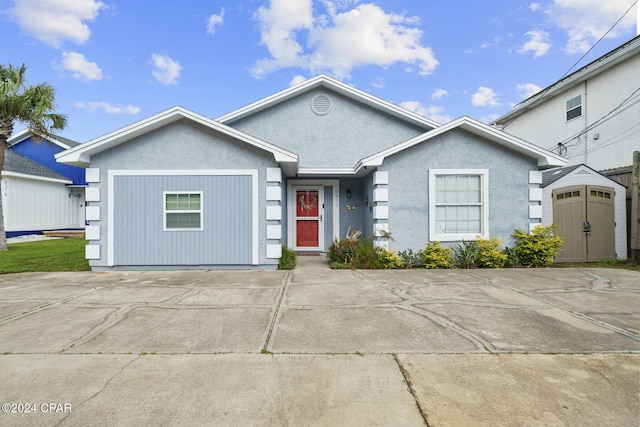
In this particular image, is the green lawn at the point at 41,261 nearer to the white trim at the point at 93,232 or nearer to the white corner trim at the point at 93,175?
the white trim at the point at 93,232

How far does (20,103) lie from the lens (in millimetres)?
10922

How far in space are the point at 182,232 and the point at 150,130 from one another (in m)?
2.62

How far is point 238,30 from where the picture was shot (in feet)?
45.8

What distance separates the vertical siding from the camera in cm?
768

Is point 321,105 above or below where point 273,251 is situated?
above

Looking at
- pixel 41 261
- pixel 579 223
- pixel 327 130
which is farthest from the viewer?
pixel 327 130

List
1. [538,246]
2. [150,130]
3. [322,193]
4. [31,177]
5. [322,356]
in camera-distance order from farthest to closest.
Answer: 1. [31,177]
2. [322,193]
3. [538,246]
4. [150,130]
5. [322,356]

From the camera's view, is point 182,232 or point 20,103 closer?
point 182,232

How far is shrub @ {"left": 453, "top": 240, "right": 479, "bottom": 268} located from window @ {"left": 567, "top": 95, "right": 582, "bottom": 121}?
405 inches

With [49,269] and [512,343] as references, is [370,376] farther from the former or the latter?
[49,269]

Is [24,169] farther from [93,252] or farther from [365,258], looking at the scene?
[365,258]

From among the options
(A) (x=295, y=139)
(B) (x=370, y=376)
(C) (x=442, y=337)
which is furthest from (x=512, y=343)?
(A) (x=295, y=139)

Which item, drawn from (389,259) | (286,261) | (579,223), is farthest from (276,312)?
(579,223)

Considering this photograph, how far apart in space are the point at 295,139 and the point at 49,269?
7.54 metres
